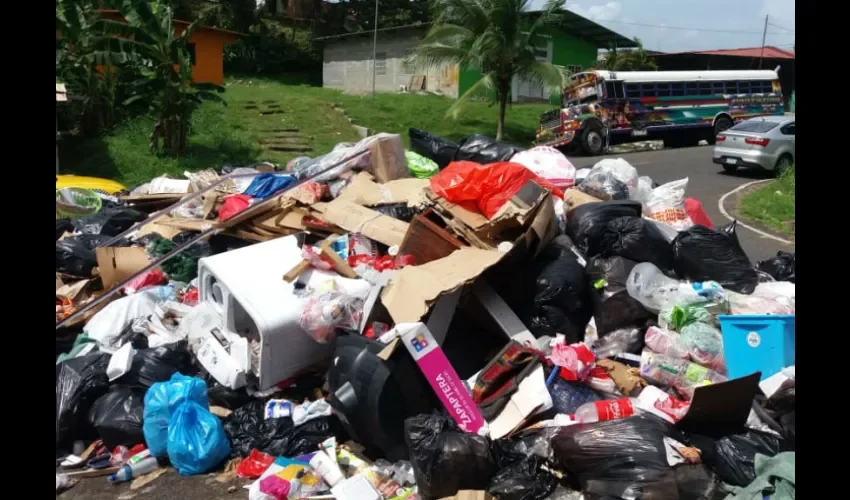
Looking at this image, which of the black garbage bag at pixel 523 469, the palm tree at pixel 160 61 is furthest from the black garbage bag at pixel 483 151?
the palm tree at pixel 160 61

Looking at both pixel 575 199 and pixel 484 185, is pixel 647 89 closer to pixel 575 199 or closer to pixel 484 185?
pixel 575 199

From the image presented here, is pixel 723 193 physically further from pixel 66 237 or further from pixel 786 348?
pixel 66 237

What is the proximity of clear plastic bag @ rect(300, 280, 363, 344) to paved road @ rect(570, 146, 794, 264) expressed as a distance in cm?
514

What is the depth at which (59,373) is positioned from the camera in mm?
4094

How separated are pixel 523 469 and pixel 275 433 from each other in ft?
4.57

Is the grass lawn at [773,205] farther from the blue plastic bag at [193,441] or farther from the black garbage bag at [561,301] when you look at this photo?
the blue plastic bag at [193,441]

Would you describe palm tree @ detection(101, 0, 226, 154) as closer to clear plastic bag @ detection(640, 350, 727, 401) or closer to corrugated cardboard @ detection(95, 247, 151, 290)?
corrugated cardboard @ detection(95, 247, 151, 290)

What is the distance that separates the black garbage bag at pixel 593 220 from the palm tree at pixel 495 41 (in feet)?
42.3

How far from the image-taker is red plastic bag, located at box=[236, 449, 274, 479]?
357 cm

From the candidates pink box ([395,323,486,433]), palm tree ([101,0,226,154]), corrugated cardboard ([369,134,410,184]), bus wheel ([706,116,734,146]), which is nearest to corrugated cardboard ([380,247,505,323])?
pink box ([395,323,486,433])
